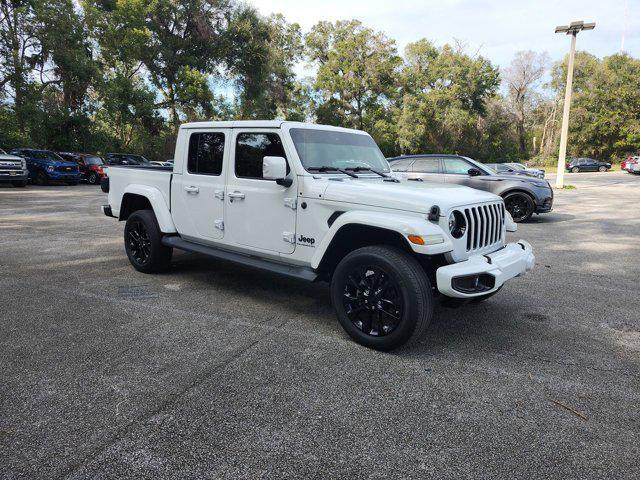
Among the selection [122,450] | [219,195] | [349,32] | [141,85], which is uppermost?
[349,32]

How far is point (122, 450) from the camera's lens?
2.33 metres

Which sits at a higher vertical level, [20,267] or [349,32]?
[349,32]

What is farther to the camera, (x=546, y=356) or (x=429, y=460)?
(x=546, y=356)

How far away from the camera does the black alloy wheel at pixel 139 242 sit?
5.64 m

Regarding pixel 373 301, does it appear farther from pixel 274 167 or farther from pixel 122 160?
pixel 122 160

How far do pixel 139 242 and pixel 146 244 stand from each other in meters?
0.17

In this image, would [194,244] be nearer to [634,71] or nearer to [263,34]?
[263,34]

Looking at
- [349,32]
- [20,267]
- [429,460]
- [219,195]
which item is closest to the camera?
[429,460]

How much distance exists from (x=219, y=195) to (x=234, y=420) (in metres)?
2.67

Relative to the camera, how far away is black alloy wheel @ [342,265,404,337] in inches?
136

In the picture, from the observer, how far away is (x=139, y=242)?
5766mm

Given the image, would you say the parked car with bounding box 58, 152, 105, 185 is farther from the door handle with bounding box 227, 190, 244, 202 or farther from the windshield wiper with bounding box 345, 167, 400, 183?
the windshield wiper with bounding box 345, 167, 400, 183

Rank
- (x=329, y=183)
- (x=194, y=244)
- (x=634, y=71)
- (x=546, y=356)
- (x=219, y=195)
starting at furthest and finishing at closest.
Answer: (x=634, y=71) < (x=194, y=244) < (x=219, y=195) < (x=329, y=183) < (x=546, y=356)

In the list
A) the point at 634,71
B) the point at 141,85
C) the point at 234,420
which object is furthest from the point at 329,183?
the point at 634,71
